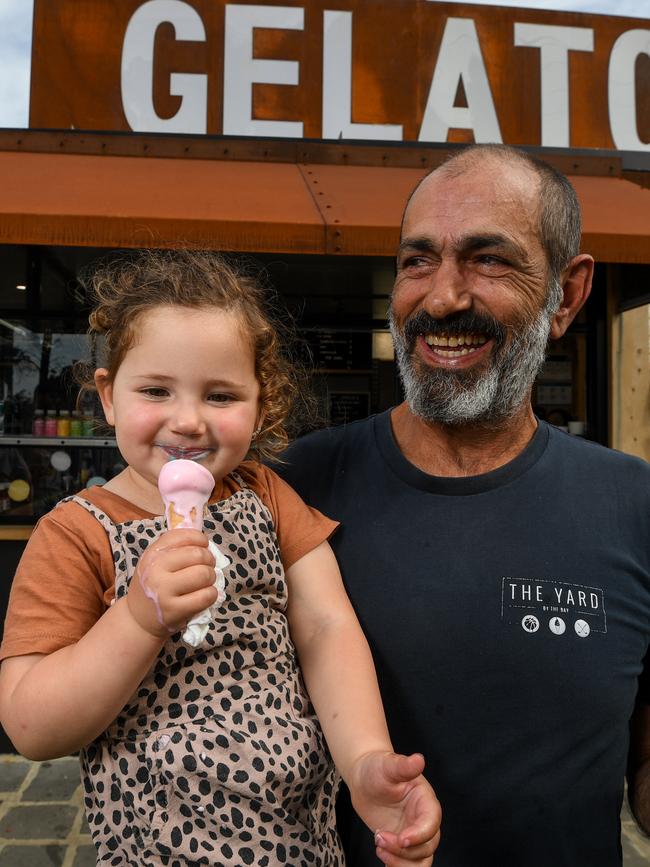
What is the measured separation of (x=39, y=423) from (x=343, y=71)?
3899 millimetres

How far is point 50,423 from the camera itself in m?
5.74

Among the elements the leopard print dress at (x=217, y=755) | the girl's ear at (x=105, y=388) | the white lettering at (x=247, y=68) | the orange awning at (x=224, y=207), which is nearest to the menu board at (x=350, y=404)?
the orange awning at (x=224, y=207)

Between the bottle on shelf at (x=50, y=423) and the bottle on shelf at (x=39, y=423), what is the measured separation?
31 mm

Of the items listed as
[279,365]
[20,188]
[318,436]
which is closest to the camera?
[279,365]

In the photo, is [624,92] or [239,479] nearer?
[239,479]

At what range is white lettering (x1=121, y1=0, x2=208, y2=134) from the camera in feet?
18.8

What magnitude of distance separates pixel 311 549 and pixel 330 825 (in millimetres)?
550

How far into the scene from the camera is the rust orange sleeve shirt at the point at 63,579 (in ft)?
4.08

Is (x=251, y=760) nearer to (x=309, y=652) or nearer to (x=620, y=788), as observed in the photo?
(x=309, y=652)

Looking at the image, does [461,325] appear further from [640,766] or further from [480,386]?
[640,766]

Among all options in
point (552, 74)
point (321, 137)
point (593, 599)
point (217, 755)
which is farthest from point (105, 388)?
point (552, 74)

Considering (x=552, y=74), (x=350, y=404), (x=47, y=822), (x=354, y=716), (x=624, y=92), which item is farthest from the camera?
(x=350, y=404)

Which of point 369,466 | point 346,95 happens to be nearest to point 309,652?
point 369,466

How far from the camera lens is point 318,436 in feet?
6.22
